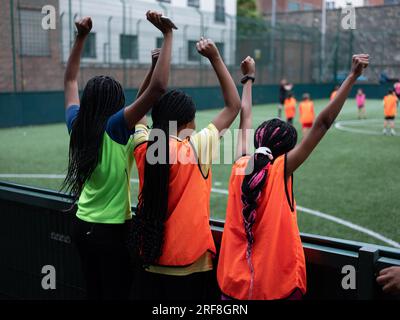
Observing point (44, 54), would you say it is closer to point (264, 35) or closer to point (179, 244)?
point (264, 35)

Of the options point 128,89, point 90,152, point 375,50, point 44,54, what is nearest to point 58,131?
point 44,54

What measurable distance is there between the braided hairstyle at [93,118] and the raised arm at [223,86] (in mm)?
563

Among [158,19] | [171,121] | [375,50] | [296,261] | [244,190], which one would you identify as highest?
[375,50]

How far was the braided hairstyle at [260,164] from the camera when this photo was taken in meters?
2.63

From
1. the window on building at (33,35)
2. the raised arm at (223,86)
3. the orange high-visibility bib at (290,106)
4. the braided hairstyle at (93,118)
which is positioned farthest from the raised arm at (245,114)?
the window on building at (33,35)

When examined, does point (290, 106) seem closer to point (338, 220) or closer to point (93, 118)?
point (338, 220)

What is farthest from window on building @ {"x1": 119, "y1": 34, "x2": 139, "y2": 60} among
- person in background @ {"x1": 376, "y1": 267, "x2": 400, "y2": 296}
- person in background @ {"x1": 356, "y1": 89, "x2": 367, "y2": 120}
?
person in background @ {"x1": 376, "y1": 267, "x2": 400, "y2": 296}

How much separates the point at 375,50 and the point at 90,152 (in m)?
41.7

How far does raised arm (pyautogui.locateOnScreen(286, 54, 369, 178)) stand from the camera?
8.39ft

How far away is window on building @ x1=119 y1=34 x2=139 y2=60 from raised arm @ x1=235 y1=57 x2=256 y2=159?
24388 millimetres

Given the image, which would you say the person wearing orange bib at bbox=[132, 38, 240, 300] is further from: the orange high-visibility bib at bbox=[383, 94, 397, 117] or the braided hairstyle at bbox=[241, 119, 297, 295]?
the orange high-visibility bib at bbox=[383, 94, 397, 117]

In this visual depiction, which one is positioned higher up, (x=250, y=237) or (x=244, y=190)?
(x=244, y=190)

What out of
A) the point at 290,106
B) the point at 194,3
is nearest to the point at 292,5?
the point at 194,3

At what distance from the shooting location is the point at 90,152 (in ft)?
9.56
